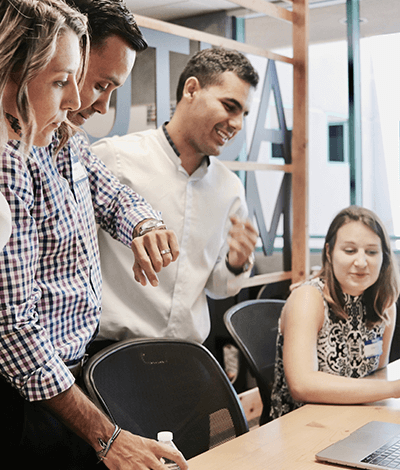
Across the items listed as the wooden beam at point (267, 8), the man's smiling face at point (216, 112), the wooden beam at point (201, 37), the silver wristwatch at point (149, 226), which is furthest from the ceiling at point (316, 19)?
the silver wristwatch at point (149, 226)

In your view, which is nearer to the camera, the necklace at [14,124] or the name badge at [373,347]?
the necklace at [14,124]

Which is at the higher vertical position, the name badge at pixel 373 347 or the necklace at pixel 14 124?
the necklace at pixel 14 124

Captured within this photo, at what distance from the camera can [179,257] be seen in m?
2.30

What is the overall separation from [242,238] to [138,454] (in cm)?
78

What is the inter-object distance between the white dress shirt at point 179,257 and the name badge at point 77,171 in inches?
23.5

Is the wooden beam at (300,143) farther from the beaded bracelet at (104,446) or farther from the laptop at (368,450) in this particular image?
the beaded bracelet at (104,446)

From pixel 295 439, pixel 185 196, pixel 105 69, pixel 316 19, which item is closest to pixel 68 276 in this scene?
pixel 105 69

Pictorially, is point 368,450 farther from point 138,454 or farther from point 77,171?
point 77,171

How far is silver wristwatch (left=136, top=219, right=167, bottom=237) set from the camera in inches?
58.9

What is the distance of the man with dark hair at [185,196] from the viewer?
219 centimetres

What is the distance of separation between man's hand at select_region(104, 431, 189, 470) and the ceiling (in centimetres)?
263

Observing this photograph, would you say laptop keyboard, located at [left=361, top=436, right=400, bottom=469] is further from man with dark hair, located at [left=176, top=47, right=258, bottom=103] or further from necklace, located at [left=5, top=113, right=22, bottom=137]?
man with dark hair, located at [left=176, top=47, right=258, bottom=103]

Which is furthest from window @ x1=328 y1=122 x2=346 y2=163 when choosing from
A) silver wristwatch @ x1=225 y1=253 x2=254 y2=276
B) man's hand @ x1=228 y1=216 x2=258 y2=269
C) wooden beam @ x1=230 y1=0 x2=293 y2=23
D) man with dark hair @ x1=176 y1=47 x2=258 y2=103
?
man's hand @ x1=228 y1=216 x2=258 y2=269

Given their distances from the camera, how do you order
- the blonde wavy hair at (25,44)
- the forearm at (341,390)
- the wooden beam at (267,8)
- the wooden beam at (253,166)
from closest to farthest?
1. the blonde wavy hair at (25,44)
2. the forearm at (341,390)
3. the wooden beam at (253,166)
4. the wooden beam at (267,8)
